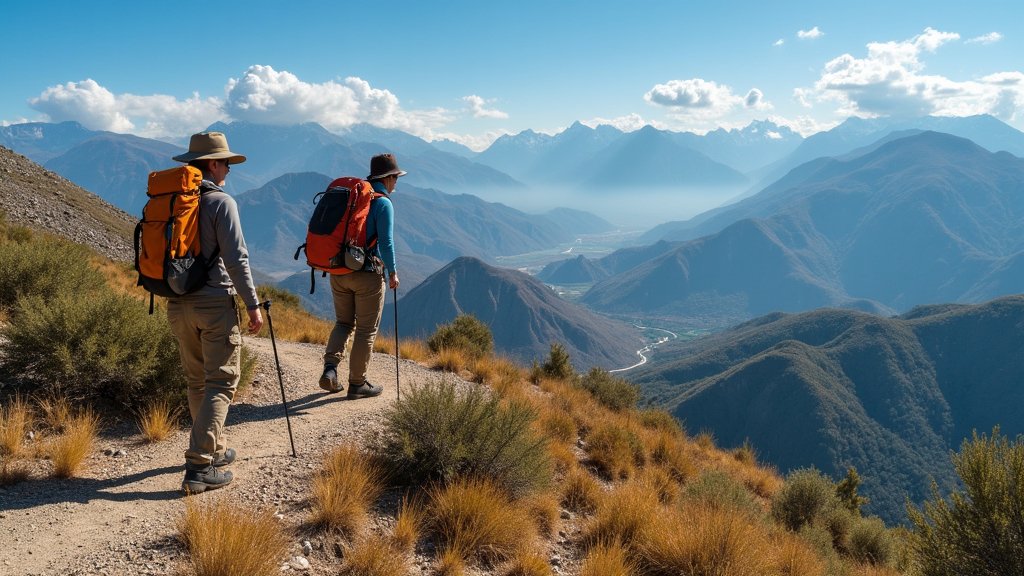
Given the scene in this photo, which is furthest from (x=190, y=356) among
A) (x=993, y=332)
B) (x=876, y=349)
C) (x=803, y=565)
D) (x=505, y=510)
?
(x=993, y=332)

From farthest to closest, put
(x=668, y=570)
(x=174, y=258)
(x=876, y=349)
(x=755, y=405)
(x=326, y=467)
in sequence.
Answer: (x=876, y=349), (x=755, y=405), (x=326, y=467), (x=668, y=570), (x=174, y=258)

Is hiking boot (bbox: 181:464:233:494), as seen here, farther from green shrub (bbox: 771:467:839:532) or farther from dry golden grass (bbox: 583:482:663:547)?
green shrub (bbox: 771:467:839:532)

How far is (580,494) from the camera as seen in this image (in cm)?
597

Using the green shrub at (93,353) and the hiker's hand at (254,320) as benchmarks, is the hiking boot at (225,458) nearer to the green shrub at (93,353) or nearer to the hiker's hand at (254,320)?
the hiker's hand at (254,320)

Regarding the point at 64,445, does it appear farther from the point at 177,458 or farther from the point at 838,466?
the point at 838,466

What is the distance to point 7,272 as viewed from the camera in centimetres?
827

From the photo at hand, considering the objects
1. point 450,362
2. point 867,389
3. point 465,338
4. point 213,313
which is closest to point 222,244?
point 213,313

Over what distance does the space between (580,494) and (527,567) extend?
1.90 m

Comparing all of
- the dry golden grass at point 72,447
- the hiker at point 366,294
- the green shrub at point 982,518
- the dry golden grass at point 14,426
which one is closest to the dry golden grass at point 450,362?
the hiker at point 366,294

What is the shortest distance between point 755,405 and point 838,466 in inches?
809

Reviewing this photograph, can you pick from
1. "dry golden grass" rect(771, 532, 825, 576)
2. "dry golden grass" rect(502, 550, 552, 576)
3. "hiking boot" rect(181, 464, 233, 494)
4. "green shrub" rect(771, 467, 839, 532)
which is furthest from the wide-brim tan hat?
"green shrub" rect(771, 467, 839, 532)

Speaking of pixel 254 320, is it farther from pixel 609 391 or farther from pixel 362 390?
pixel 609 391

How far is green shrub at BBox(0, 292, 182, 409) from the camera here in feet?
18.3

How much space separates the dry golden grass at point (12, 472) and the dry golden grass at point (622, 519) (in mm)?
4994
